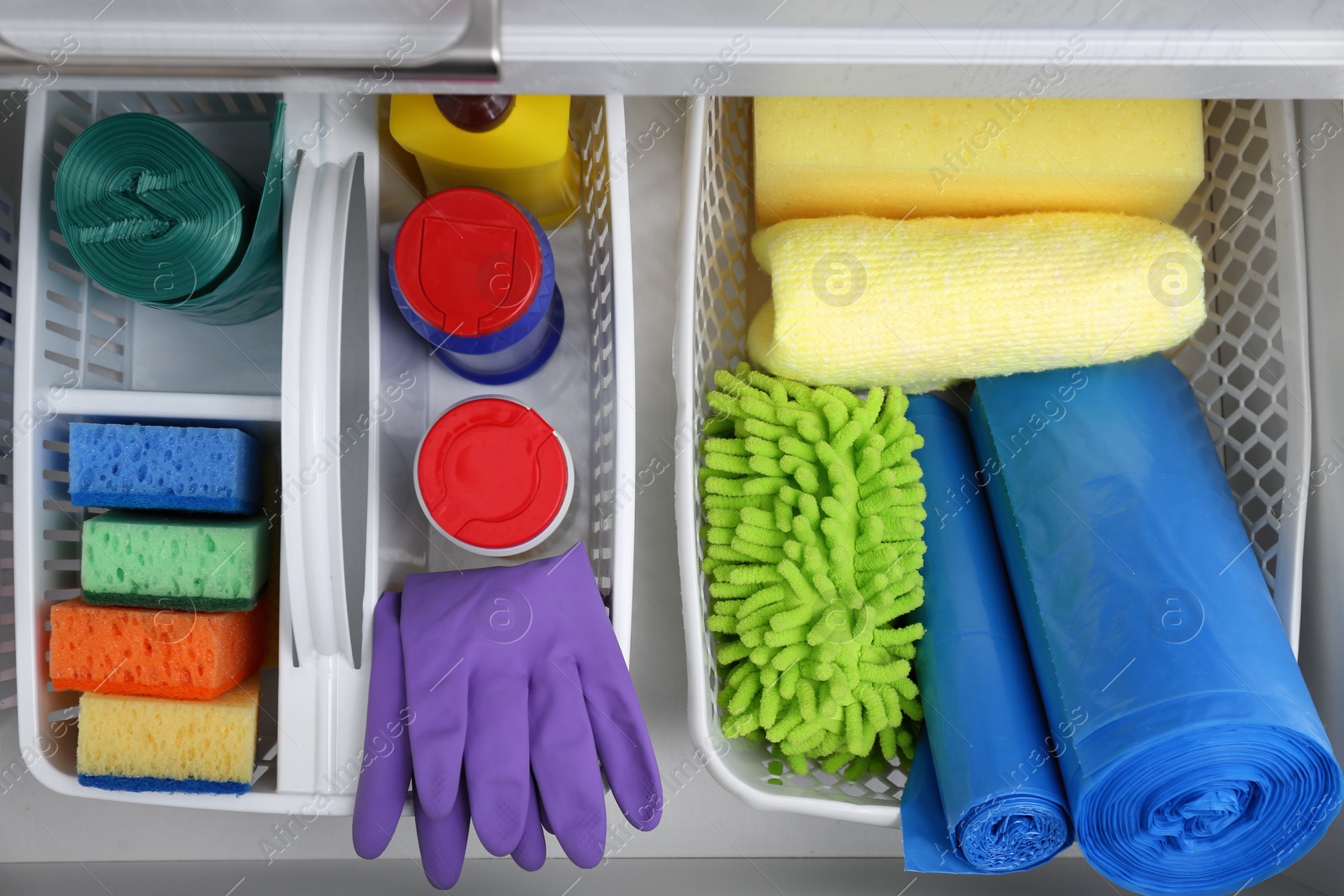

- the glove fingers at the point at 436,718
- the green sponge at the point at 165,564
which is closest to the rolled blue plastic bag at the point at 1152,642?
the glove fingers at the point at 436,718

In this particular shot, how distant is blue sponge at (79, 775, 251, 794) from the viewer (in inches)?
22.7

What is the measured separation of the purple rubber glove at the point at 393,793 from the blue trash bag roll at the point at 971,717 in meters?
0.27

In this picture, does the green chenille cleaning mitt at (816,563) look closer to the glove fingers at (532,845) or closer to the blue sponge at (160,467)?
the glove fingers at (532,845)

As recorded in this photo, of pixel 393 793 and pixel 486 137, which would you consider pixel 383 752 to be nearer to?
pixel 393 793

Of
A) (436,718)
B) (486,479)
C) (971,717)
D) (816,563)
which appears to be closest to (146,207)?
(486,479)

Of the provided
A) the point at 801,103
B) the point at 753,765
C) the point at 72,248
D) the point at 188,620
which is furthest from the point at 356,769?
the point at 801,103

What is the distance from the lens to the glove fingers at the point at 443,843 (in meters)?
0.58

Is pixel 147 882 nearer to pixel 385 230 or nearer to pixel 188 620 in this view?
pixel 188 620

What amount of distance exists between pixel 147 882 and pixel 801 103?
0.80 m

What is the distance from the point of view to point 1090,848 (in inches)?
20.9

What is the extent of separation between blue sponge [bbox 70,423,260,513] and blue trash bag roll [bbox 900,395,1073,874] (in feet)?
1.57

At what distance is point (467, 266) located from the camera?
0.55 meters

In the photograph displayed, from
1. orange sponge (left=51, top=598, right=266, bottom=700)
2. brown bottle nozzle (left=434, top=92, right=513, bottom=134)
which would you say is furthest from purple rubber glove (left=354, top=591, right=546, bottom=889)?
brown bottle nozzle (left=434, top=92, right=513, bottom=134)

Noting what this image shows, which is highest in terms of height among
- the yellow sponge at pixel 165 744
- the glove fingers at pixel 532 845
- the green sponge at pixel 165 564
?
the green sponge at pixel 165 564
